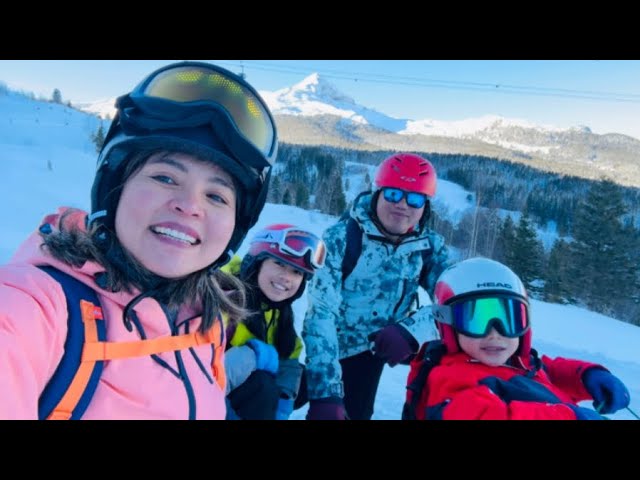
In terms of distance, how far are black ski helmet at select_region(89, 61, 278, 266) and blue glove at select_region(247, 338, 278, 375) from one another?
83cm

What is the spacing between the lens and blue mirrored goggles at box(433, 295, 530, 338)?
7.65ft

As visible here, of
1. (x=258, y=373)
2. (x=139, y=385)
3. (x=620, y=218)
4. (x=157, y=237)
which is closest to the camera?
(x=139, y=385)

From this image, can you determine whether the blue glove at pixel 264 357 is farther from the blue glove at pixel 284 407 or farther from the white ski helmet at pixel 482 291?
the white ski helmet at pixel 482 291

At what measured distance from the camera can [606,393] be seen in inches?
93.4

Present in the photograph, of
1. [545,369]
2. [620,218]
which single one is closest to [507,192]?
[620,218]

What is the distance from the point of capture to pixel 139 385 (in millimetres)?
1225

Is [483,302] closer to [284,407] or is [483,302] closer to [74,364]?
[284,407]

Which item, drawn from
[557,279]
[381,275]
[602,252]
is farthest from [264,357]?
[602,252]

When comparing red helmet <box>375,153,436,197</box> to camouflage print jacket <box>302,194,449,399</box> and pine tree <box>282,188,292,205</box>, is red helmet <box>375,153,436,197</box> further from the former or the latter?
pine tree <box>282,188,292,205</box>

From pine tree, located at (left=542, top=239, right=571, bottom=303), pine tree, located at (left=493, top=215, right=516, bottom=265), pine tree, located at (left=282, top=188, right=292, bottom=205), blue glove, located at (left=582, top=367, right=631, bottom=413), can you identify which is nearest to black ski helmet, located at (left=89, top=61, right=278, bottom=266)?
blue glove, located at (left=582, top=367, right=631, bottom=413)
